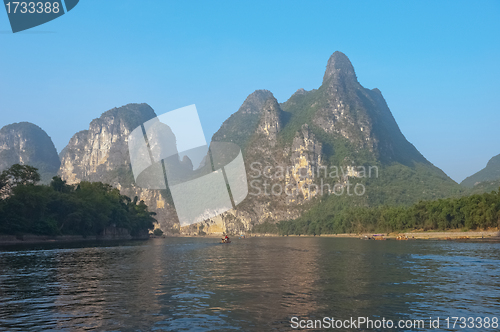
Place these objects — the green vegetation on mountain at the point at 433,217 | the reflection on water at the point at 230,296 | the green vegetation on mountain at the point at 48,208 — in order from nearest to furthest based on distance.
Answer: the reflection on water at the point at 230,296
the green vegetation on mountain at the point at 48,208
the green vegetation on mountain at the point at 433,217

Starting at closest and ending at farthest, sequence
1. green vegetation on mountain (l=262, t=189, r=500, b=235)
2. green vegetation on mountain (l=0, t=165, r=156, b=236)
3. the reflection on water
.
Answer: the reflection on water
green vegetation on mountain (l=0, t=165, r=156, b=236)
green vegetation on mountain (l=262, t=189, r=500, b=235)

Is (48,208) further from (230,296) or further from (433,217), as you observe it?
(433,217)

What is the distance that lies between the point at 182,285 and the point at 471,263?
2790 centimetres

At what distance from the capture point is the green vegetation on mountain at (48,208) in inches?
3191

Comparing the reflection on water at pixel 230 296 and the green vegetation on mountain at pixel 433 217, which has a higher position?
the green vegetation on mountain at pixel 433 217

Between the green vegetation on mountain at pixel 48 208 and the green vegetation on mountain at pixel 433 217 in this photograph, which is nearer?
the green vegetation on mountain at pixel 48 208

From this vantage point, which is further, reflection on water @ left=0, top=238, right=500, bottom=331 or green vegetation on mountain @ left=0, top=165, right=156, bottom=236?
green vegetation on mountain @ left=0, top=165, right=156, bottom=236

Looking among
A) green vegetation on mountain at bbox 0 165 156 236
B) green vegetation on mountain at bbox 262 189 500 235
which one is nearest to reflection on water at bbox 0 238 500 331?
green vegetation on mountain at bbox 0 165 156 236

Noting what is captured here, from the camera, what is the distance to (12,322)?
16.1 meters

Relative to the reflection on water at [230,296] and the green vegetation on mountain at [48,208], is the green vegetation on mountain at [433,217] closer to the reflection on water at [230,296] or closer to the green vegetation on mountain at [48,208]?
the reflection on water at [230,296]

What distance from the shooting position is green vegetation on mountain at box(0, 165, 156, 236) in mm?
81062

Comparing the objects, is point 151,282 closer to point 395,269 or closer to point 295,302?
point 295,302

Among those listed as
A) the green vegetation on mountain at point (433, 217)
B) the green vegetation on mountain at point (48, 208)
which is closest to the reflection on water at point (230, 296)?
the green vegetation on mountain at point (48, 208)

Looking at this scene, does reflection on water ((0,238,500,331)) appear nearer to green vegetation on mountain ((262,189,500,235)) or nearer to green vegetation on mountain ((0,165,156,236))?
green vegetation on mountain ((0,165,156,236))
